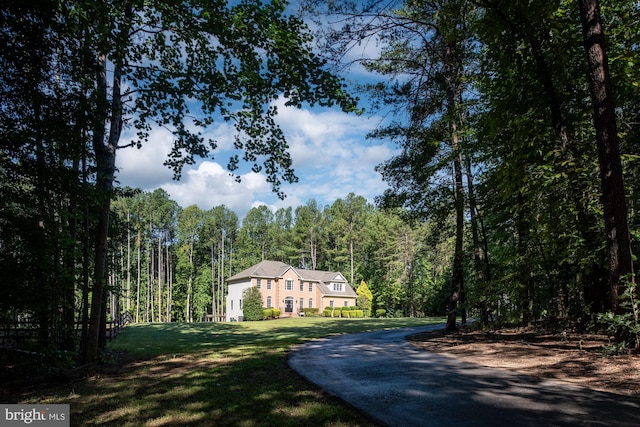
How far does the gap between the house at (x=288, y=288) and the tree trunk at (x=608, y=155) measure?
39.5 m

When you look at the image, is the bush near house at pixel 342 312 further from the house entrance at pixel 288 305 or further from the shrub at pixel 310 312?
the house entrance at pixel 288 305

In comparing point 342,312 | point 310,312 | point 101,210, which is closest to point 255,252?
point 310,312

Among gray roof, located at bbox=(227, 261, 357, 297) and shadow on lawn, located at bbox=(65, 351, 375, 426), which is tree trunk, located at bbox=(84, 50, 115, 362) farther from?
gray roof, located at bbox=(227, 261, 357, 297)

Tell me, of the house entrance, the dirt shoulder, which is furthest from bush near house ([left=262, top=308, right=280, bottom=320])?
the dirt shoulder

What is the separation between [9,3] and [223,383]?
23.4 ft

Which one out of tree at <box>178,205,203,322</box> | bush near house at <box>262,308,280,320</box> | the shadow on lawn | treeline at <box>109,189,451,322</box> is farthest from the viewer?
tree at <box>178,205,203,322</box>

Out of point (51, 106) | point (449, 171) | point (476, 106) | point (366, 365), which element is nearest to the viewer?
point (51, 106)

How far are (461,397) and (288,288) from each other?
42756 millimetres

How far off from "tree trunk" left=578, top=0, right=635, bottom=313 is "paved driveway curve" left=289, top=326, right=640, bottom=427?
2.86m

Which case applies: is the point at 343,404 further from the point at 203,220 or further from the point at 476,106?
the point at 203,220

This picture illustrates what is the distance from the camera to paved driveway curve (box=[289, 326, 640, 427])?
4.29m

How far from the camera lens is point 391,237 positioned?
51.5 m

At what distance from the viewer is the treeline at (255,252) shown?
48.7 meters

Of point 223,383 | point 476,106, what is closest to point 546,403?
point 223,383
